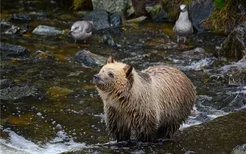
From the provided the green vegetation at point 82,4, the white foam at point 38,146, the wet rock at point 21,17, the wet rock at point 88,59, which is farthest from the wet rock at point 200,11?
the white foam at point 38,146

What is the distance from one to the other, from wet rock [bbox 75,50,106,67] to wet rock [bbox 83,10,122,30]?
11.5 ft

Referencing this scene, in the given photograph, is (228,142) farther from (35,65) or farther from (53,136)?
(35,65)

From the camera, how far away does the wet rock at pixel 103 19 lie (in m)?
16.3

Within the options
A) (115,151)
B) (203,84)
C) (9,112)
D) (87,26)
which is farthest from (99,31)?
(115,151)

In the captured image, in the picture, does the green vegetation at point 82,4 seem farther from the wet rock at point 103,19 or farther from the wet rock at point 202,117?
the wet rock at point 202,117

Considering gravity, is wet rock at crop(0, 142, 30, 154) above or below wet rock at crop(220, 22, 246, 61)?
below

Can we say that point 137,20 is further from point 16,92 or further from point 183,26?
point 16,92

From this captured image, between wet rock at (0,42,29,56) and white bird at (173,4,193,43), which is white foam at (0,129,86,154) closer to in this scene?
wet rock at (0,42,29,56)

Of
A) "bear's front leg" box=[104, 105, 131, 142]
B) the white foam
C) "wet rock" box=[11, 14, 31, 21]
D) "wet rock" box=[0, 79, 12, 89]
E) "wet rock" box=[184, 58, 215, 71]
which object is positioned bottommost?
the white foam

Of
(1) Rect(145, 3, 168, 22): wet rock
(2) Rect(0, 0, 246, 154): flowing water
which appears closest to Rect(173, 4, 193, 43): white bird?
(2) Rect(0, 0, 246, 154): flowing water

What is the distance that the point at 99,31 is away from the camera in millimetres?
15930

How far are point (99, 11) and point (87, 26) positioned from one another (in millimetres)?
2648

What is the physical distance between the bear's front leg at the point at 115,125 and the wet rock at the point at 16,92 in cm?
326

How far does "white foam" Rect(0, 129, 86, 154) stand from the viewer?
7875 millimetres
